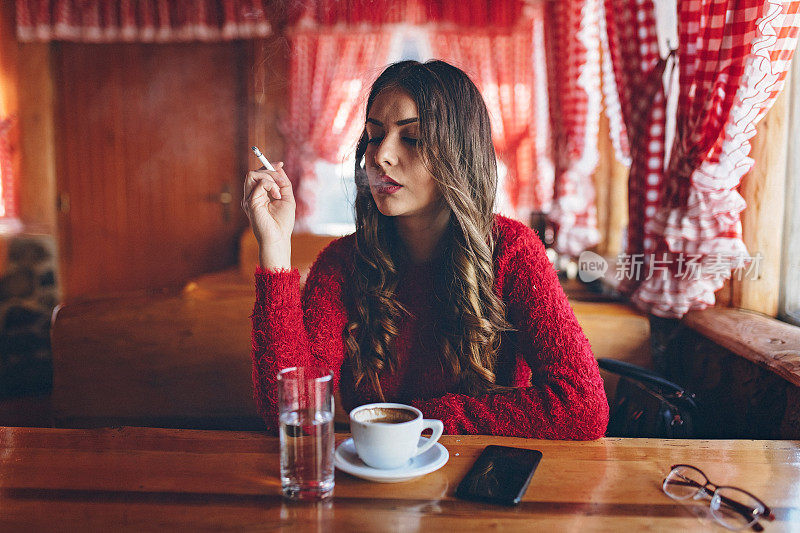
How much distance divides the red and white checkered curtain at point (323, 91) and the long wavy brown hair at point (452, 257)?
3320mm

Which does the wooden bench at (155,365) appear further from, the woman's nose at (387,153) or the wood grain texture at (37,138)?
the wood grain texture at (37,138)

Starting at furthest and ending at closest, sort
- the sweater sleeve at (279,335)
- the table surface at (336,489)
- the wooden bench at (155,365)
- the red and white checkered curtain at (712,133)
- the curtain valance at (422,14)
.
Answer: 1. the curtain valance at (422,14)
2. the wooden bench at (155,365)
3. the red and white checkered curtain at (712,133)
4. the sweater sleeve at (279,335)
5. the table surface at (336,489)

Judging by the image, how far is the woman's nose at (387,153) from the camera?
47.7 inches

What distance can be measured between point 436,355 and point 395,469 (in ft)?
1.69

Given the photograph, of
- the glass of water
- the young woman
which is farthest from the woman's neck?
the glass of water

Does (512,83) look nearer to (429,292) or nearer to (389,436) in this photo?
(429,292)

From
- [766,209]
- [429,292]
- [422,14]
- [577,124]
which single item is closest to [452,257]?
[429,292]

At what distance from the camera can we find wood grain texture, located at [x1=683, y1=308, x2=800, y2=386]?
4.38 feet

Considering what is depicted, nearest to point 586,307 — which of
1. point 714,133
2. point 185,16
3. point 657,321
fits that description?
point 657,321

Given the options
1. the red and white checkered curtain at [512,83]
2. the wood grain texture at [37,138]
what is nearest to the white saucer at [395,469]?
the red and white checkered curtain at [512,83]

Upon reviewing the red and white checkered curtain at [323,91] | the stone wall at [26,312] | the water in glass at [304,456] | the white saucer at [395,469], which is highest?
the red and white checkered curtain at [323,91]

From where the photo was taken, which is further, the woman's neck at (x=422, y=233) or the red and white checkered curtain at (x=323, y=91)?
the red and white checkered curtain at (x=323, y=91)

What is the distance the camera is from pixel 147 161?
466 cm

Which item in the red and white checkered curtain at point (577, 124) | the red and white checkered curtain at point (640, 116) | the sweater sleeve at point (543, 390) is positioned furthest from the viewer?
the red and white checkered curtain at point (577, 124)
